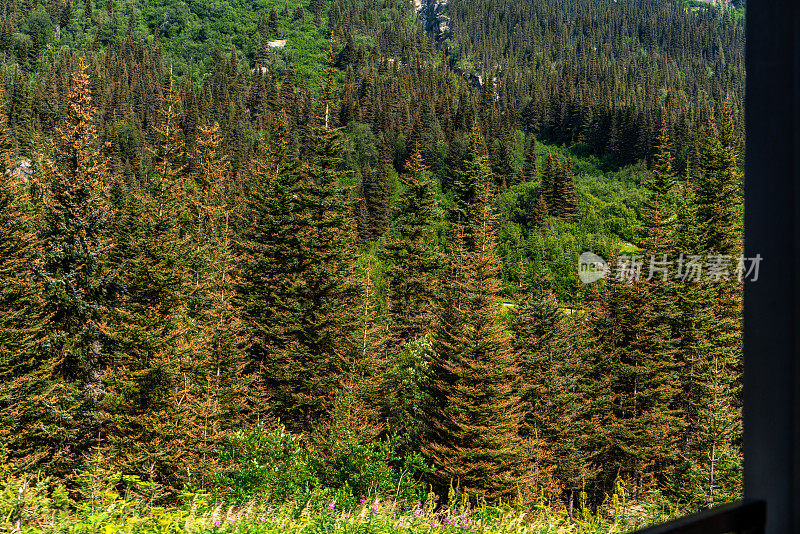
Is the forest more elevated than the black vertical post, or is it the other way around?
the black vertical post

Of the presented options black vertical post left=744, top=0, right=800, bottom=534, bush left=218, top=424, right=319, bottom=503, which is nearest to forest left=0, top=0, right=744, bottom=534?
bush left=218, top=424, right=319, bottom=503

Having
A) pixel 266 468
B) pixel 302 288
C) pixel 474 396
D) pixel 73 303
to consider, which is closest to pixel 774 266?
pixel 266 468

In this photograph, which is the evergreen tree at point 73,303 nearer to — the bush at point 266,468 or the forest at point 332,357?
the forest at point 332,357

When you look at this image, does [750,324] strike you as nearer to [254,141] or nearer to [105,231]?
[105,231]

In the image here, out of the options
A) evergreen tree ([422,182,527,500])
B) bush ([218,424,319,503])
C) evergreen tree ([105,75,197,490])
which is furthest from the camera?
evergreen tree ([422,182,527,500])

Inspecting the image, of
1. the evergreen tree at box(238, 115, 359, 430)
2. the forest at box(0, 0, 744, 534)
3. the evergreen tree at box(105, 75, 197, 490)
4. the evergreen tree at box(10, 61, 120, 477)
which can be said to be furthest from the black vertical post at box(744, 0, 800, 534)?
the evergreen tree at box(238, 115, 359, 430)

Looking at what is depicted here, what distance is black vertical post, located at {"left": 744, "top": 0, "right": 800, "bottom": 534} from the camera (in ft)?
3.45

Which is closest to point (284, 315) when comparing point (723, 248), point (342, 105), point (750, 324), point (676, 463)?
point (676, 463)

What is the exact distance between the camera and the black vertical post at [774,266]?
105 cm

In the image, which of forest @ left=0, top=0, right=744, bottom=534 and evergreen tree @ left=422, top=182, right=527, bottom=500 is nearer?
forest @ left=0, top=0, right=744, bottom=534

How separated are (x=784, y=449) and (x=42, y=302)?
22.4 metres

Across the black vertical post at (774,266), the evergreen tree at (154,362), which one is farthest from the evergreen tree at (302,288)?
the black vertical post at (774,266)

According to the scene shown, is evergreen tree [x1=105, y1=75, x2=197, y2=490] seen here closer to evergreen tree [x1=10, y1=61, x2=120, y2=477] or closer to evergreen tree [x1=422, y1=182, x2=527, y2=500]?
evergreen tree [x1=10, y1=61, x2=120, y2=477]

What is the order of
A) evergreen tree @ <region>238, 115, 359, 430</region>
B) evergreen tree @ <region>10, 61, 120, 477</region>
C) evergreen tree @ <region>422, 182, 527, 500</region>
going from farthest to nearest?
evergreen tree @ <region>238, 115, 359, 430</region> → evergreen tree @ <region>422, 182, 527, 500</region> → evergreen tree @ <region>10, 61, 120, 477</region>
